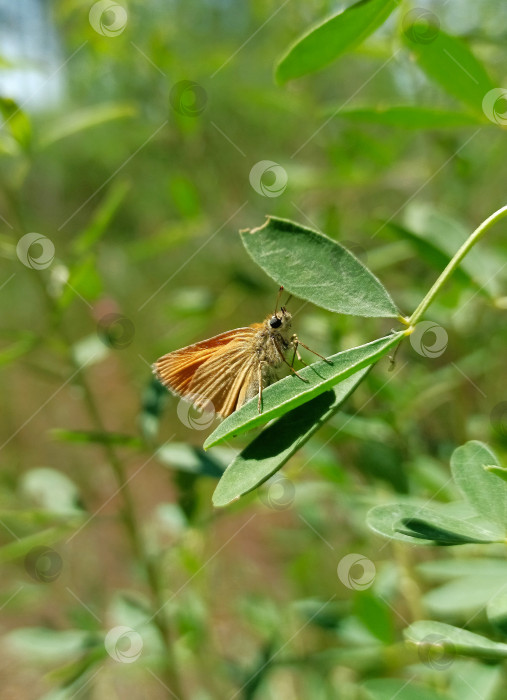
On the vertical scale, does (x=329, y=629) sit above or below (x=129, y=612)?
below

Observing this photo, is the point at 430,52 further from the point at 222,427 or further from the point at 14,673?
the point at 14,673

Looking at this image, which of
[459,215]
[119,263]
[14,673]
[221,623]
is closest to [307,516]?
[459,215]

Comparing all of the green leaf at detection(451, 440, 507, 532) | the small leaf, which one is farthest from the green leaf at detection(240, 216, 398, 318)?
the small leaf

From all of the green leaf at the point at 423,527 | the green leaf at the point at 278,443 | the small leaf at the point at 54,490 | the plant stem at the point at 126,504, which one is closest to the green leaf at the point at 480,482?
the green leaf at the point at 423,527

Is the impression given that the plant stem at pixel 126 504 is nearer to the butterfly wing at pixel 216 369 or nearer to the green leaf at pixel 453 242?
the butterfly wing at pixel 216 369

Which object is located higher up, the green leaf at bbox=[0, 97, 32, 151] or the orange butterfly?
the green leaf at bbox=[0, 97, 32, 151]

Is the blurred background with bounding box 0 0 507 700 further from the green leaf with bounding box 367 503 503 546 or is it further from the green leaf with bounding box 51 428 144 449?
the green leaf with bounding box 367 503 503 546

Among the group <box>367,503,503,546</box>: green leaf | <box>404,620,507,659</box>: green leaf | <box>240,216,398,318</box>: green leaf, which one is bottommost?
<box>404,620,507,659</box>: green leaf
